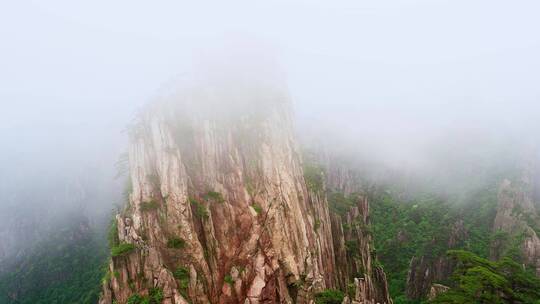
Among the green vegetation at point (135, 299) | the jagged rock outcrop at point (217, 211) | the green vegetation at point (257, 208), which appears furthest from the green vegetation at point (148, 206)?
the green vegetation at point (257, 208)

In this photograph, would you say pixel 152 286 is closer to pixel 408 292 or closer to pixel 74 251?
pixel 408 292

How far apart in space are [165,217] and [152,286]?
5964 mm

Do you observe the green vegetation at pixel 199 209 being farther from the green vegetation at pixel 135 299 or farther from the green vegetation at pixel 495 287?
the green vegetation at pixel 495 287

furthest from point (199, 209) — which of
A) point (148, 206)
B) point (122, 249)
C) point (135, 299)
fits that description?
point (135, 299)

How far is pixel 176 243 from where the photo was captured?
36.6 m

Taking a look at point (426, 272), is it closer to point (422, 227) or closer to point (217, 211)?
point (422, 227)

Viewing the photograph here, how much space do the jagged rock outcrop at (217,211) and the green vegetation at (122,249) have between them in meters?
0.10

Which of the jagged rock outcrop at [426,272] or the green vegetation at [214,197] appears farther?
the jagged rock outcrop at [426,272]

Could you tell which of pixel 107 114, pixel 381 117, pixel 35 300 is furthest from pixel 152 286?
pixel 381 117

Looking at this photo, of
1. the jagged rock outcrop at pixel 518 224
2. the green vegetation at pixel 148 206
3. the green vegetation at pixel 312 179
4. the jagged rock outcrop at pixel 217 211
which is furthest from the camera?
the jagged rock outcrop at pixel 518 224

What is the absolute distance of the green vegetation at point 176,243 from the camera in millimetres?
36500

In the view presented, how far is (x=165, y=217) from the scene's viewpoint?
123 feet

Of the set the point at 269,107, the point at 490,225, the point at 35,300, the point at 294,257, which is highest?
the point at 269,107

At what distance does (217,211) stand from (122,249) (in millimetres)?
9472
